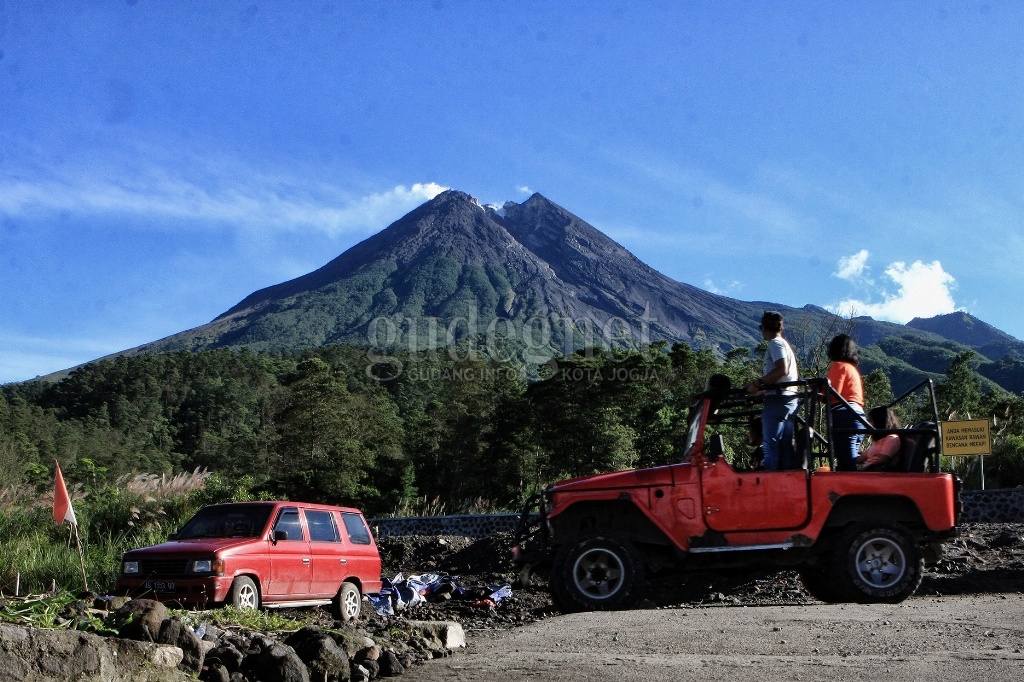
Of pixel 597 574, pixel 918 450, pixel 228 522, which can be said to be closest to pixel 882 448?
pixel 918 450

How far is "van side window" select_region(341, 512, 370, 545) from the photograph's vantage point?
12703mm

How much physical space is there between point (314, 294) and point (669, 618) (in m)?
192

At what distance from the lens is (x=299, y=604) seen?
1111 cm

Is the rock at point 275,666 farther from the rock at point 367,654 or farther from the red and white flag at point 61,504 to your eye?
the red and white flag at point 61,504

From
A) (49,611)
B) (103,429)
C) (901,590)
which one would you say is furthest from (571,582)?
(103,429)

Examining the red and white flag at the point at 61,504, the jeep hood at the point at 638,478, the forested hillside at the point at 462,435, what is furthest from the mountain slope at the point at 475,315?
the jeep hood at the point at 638,478

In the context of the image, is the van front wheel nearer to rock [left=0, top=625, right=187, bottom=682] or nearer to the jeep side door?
rock [left=0, top=625, right=187, bottom=682]

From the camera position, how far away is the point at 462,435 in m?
52.5

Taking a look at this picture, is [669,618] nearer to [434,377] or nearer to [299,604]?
[299,604]

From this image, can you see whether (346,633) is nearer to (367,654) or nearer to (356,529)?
(367,654)

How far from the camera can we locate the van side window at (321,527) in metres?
11.9

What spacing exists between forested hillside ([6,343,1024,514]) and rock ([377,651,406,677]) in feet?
56.0

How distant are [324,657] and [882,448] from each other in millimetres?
4631

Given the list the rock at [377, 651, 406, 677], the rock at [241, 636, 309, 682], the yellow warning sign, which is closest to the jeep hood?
the rock at [377, 651, 406, 677]
